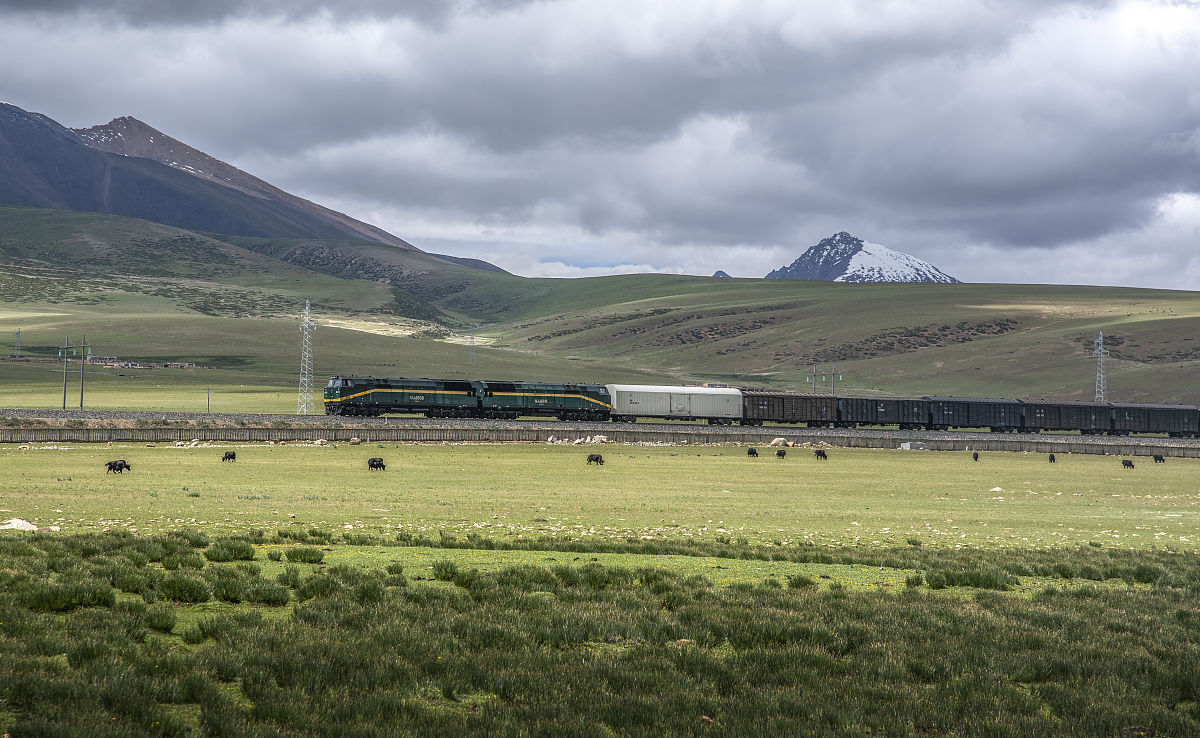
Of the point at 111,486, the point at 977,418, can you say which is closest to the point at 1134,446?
the point at 977,418

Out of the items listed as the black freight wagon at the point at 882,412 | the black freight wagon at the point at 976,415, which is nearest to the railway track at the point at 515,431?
the black freight wagon at the point at 882,412

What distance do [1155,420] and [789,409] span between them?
A: 160 ft

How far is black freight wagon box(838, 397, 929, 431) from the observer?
10662 cm

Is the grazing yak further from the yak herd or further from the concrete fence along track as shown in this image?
the concrete fence along track

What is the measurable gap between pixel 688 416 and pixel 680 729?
9720 cm

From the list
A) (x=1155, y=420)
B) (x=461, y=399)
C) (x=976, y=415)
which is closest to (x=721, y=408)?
(x=461, y=399)

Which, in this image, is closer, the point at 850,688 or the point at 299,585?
the point at 850,688

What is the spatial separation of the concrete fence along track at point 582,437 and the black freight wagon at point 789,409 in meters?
11.8

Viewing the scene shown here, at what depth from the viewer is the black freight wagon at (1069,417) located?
107 meters

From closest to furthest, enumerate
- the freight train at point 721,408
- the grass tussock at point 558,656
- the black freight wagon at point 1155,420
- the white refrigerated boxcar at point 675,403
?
the grass tussock at point 558,656, the freight train at point 721,408, the white refrigerated boxcar at point 675,403, the black freight wagon at point 1155,420

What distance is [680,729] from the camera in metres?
8.20

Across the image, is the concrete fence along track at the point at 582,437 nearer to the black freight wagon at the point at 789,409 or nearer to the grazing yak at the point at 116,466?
the black freight wagon at the point at 789,409

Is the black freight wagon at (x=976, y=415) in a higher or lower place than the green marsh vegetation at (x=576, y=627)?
higher

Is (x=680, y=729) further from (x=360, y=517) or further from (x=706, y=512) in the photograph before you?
(x=706, y=512)
